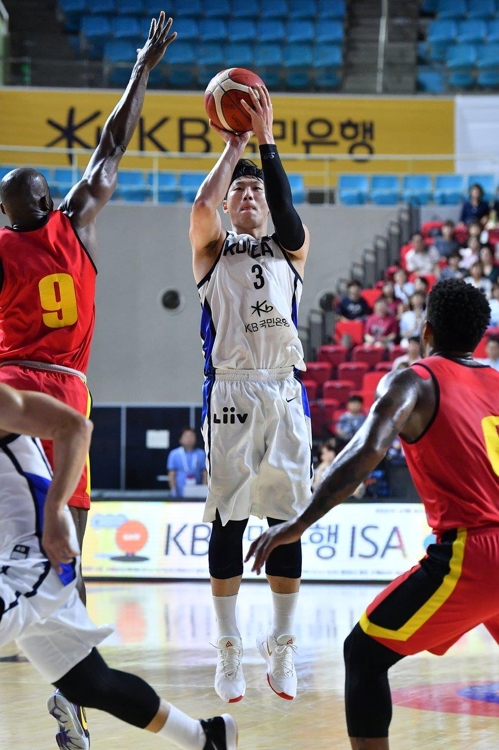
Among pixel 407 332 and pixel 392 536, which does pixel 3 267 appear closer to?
pixel 392 536

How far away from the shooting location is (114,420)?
54.5 feet

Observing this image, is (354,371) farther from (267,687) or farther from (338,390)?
(267,687)

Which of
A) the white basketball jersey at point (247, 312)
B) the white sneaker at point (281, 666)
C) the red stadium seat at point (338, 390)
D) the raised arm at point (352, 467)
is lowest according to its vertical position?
the red stadium seat at point (338, 390)

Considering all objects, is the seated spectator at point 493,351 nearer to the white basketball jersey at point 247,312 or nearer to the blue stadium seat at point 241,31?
the white basketball jersey at point 247,312

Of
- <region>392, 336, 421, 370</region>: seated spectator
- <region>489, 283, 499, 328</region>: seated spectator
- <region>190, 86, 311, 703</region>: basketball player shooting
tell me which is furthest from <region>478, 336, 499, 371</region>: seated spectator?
<region>190, 86, 311, 703</region>: basketball player shooting

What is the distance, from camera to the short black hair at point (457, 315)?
3521mm

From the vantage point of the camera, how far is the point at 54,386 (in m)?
4.51

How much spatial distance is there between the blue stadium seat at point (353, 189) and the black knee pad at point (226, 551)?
42.6 feet

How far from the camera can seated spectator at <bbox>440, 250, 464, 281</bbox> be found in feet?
47.1

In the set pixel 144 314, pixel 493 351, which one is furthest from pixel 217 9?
pixel 493 351

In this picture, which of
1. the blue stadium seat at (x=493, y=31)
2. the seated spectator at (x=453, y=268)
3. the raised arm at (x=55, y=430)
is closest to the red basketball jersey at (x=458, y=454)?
the raised arm at (x=55, y=430)

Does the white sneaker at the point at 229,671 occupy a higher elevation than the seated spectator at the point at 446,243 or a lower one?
lower

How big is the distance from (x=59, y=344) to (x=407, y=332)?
10022mm

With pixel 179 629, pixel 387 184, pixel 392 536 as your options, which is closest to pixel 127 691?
pixel 179 629
